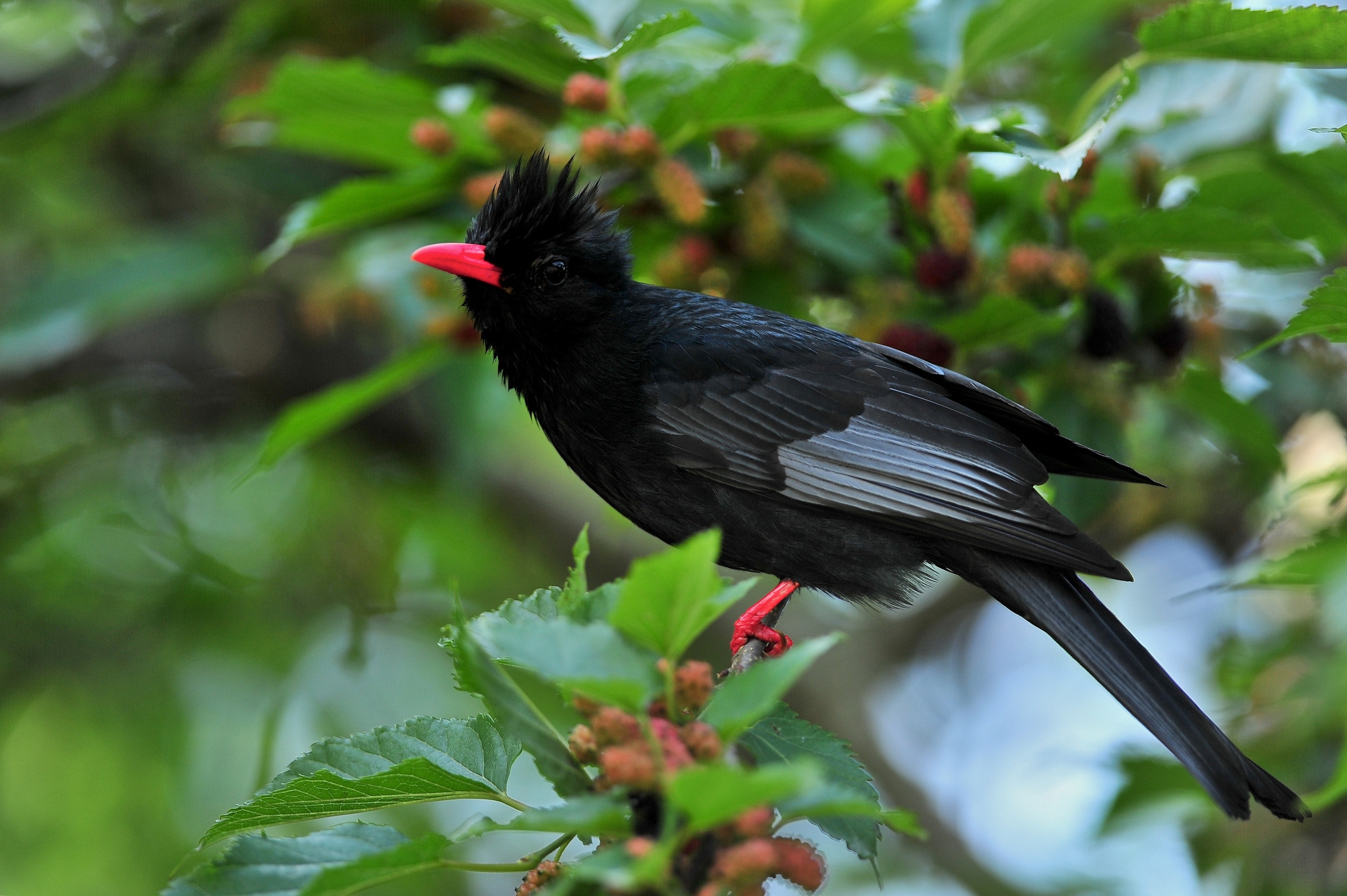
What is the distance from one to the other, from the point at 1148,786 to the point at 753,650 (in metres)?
1.94

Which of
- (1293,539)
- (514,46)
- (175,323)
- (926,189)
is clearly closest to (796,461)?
(926,189)

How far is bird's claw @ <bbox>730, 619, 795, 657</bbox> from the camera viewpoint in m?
3.47

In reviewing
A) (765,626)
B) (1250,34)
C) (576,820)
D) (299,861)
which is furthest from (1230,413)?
(299,861)

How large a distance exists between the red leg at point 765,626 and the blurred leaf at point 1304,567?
1.27m

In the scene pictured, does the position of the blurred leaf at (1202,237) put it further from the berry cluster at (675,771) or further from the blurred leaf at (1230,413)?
the berry cluster at (675,771)

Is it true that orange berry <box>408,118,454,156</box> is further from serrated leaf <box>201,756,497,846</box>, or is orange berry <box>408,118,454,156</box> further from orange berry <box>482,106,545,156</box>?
serrated leaf <box>201,756,497,846</box>

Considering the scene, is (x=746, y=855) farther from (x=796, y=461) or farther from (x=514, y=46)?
(x=514, y=46)

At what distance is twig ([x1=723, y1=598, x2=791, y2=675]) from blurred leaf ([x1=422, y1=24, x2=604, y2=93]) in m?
1.77

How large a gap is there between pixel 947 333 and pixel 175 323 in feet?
13.5

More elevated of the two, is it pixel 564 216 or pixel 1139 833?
pixel 564 216

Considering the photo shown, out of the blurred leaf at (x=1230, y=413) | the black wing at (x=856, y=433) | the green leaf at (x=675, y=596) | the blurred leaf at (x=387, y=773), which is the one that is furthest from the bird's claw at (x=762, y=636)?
the green leaf at (x=675, y=596)

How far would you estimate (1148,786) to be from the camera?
13.6 ft

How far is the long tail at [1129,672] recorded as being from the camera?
2.59m

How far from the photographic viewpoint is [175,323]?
5871 mm
